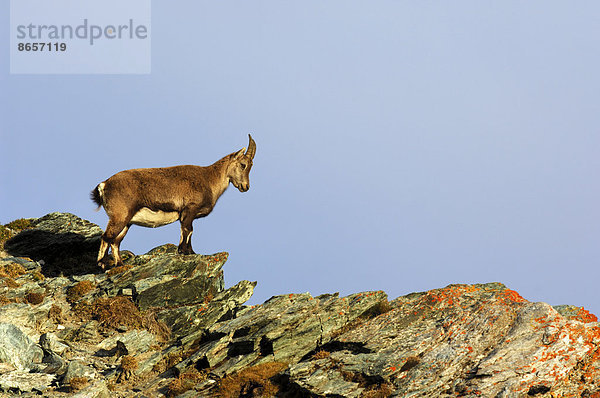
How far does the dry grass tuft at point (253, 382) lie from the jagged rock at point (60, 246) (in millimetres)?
14180

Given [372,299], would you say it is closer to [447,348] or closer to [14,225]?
[447,348]

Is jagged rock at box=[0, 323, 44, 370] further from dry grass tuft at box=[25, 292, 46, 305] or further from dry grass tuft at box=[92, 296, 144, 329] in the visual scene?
dry grass tuft at box=[25, 292, 46, 305]

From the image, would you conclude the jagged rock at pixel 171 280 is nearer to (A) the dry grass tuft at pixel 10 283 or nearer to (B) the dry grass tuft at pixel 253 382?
(A) the dry grass tuft at pixel 10 283

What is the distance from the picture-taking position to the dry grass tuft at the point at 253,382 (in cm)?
1766

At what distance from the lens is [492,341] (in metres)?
17.3

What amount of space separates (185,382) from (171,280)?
275 inches

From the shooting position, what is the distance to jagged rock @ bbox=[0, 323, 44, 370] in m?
19.2

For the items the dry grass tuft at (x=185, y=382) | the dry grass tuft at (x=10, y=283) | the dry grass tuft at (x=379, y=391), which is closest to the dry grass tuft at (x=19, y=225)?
the dry grass tuft at (x=10, y=283)

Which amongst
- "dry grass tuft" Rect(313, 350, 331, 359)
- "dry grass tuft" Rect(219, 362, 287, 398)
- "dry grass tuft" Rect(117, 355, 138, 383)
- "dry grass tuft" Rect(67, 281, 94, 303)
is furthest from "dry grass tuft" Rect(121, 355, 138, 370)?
"dry grass tuft" Rect(313, 350, 331, 359)

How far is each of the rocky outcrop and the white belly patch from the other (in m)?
1.94

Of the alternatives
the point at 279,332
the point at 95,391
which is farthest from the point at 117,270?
the point at 279,332

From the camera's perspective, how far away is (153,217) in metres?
26.8

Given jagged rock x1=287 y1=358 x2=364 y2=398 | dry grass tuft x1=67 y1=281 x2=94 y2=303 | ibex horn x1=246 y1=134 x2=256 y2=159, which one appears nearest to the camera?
jagged rock x1=287 y1=358 x2=364 y2=398

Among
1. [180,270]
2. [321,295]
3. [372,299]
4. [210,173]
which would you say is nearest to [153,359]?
[180,270]
